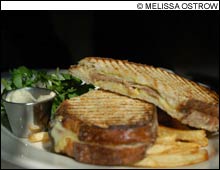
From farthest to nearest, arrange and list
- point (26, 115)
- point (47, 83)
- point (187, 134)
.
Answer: point (47, 83) < point (26, 115) < point (187, 134)

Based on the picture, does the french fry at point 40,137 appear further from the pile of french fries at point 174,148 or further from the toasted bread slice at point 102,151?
the toasted bread slice at point 102,151

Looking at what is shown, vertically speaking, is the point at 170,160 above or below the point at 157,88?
below

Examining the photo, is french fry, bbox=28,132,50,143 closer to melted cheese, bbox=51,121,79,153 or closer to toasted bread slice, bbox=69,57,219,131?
melted cheese, bbox=51,121,79,153

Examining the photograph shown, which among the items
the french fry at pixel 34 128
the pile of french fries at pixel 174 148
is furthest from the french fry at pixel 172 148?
the french fry at pixel 34 128

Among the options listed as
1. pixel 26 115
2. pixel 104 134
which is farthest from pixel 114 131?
pixel 26 115

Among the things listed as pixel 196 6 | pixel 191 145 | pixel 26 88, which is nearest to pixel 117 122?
pixel 191 145

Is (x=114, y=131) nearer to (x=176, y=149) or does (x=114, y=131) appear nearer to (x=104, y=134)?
(x=104, y=134)

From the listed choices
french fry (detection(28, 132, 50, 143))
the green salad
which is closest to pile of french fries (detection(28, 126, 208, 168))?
french fry (detection(28, 132, 50, 143))
